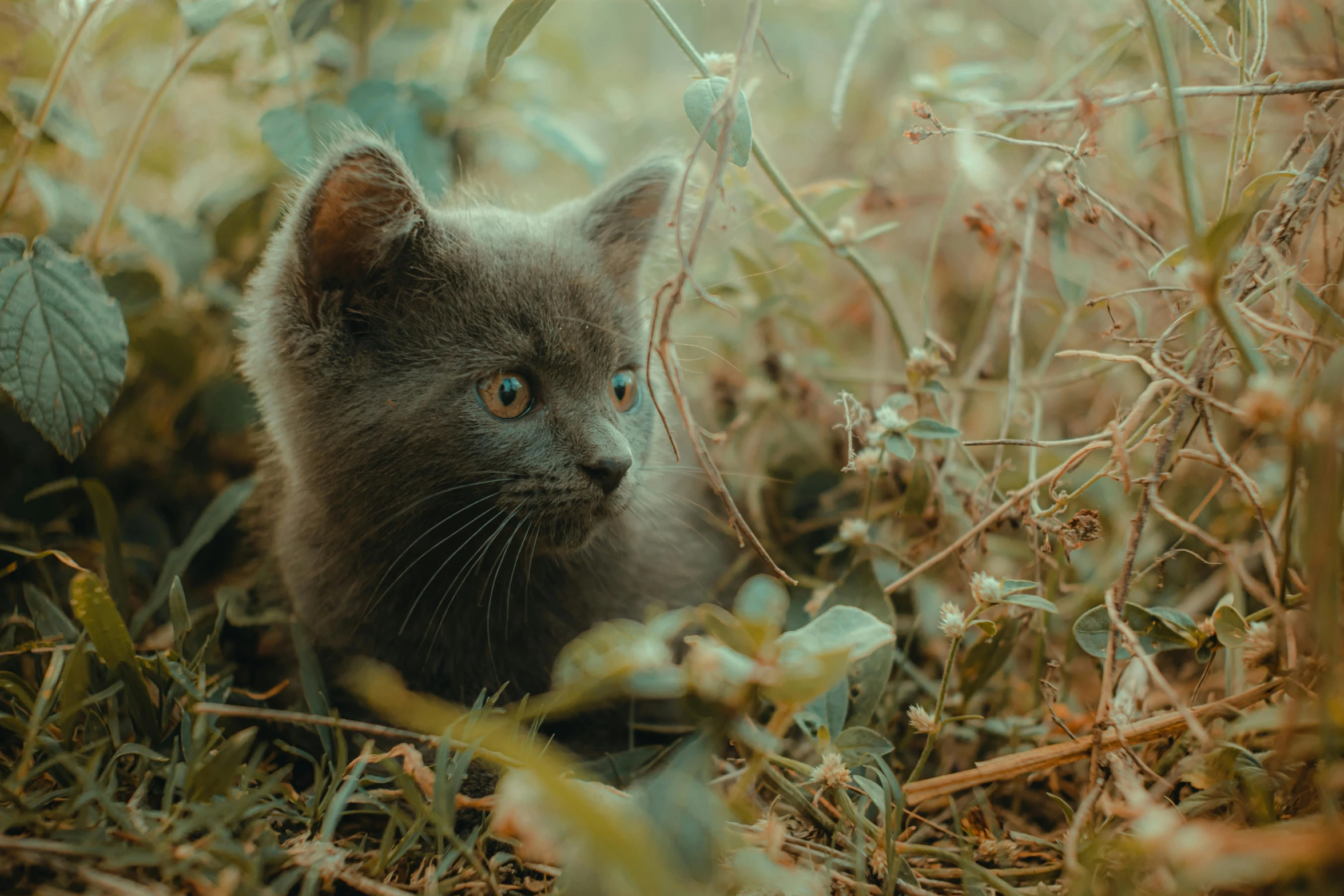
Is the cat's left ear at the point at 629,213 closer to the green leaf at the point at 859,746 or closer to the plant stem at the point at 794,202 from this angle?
the plant stem at the point at 794,202

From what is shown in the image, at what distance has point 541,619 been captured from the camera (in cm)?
182

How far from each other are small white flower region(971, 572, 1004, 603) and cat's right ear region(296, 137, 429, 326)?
1.25m

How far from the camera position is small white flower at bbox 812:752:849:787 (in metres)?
1.29

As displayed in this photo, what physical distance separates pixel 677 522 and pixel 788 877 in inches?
49.8

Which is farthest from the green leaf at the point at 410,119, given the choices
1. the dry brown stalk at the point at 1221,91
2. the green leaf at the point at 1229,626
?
the green leaf at the point at 1229,626

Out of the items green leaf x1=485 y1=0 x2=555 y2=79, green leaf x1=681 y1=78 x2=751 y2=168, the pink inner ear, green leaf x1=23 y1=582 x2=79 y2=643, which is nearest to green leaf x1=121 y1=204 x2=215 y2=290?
the pink inner ear

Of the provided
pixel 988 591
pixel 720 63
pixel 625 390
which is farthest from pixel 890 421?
pixel 720 63

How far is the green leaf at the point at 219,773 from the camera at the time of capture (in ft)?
3.98

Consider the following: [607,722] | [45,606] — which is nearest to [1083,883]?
[607,722]

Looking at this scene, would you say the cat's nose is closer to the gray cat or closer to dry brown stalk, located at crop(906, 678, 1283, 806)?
the gray cat

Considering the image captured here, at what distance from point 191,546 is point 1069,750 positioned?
1.88 metres

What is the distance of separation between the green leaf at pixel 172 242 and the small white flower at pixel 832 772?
1955 mm

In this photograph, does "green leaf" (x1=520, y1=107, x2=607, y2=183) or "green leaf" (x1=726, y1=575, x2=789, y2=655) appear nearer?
"green leaf" (x1=726, y1=575, x2=789, y2=655)

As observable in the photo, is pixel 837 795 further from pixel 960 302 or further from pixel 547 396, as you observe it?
pixel 960 302
